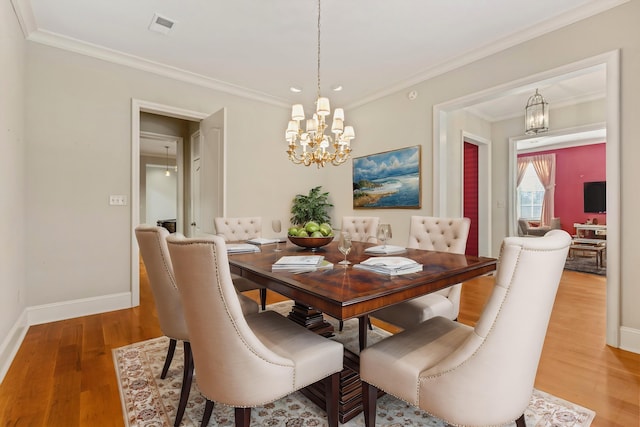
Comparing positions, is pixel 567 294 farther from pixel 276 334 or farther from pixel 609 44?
pixel 276 334

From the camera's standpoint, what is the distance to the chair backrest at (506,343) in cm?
92

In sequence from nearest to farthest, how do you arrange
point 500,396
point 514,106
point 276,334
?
point 500,396, point 276,334, point 514,106

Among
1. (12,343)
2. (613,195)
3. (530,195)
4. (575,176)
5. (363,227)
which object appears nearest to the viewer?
(12,343)

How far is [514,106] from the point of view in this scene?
4.84 metres

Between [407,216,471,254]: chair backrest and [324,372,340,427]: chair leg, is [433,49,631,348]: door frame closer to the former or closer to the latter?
[407,216,471,254]: chair backrest

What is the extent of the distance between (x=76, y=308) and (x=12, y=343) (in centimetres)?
81

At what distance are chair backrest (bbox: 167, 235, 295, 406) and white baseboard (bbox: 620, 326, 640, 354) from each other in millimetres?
2648

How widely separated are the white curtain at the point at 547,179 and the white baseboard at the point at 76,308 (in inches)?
372

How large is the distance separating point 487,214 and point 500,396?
504cm

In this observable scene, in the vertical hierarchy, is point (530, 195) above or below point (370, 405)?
above

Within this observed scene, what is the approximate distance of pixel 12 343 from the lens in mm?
2242

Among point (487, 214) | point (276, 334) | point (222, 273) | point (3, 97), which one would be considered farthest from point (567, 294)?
point (3, 97)

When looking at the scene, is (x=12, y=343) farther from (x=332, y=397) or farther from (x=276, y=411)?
(x=332, y=397)

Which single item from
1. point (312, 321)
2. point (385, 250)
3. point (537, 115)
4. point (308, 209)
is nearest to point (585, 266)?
point (537, 115)
